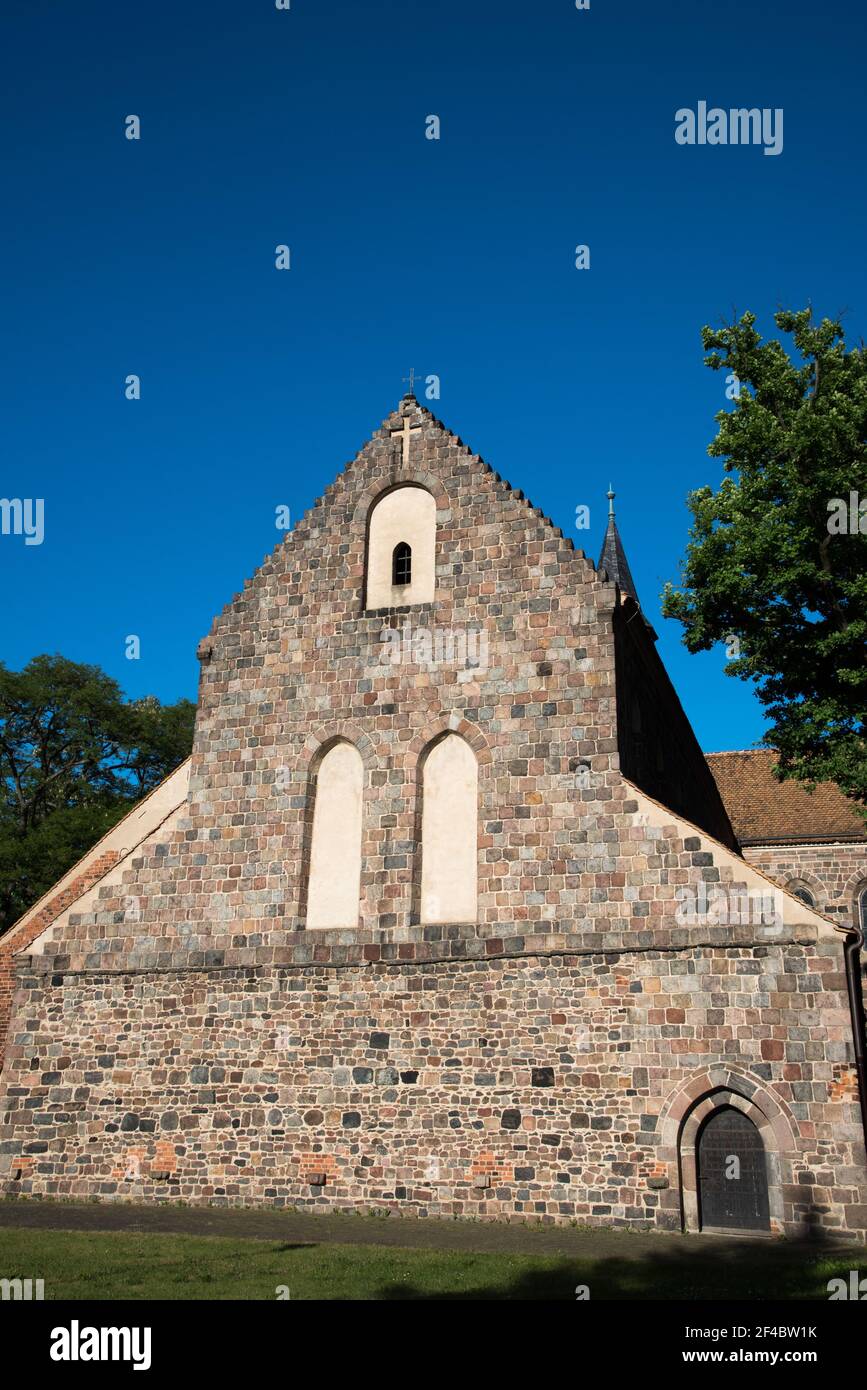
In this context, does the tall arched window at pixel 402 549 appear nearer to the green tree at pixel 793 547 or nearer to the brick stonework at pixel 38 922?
the green tree at pixel 793 547

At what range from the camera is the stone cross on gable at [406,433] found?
20719 mm

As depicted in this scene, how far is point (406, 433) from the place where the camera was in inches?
824

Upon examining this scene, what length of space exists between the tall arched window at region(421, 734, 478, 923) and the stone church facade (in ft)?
0.16

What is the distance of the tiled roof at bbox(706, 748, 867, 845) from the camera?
114 feet

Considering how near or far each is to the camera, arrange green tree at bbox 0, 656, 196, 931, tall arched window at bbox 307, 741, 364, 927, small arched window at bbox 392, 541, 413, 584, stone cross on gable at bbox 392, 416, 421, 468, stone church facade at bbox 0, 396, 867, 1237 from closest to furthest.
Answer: stone church facade at bbox 0, 396, 867, 1237 < tall arched window at bbox 307, 741, 364, 927 < small arched window at bbox 392, 541, 413, 584 < stone cross on gable at bbox 392, 416, 421, 468 < green tree at bbox 0, 656, 196, 931

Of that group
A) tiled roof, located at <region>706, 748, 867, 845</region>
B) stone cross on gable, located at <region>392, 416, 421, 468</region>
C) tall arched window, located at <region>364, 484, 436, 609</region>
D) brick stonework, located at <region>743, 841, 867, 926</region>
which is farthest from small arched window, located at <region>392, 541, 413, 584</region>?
brick stonework, located at <region>743, 841, 867, 926</region>

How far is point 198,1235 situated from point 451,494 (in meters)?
12.4

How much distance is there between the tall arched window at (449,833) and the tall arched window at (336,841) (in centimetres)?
121

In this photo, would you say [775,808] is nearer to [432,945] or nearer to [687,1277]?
[432,945]

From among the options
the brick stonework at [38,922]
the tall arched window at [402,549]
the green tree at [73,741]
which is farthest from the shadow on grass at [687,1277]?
the green tree at [73,741]

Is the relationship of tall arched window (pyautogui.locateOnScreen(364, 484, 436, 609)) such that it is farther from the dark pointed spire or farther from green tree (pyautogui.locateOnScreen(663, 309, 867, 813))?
the dark pointed spire

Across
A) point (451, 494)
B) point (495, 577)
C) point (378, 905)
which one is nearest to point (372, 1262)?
point (378, 905)

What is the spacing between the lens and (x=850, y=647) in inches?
730

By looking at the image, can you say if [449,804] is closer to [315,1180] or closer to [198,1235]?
[315,1180]
